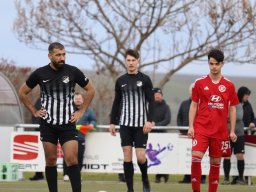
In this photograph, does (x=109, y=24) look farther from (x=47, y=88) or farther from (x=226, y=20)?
(x=47, y=88)

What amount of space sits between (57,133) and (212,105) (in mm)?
2289

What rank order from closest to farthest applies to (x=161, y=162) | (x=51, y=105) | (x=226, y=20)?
1. (x=51, y=105)
2. (x=161, y=162)
3. (x=226, y=20)

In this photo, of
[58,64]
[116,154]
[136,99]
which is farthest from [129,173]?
[116,154]

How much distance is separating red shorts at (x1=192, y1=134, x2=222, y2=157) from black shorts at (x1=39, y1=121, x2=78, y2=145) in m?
1.83

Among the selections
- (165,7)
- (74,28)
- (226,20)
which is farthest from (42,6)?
(226,20)

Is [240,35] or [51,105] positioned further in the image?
[240,35]

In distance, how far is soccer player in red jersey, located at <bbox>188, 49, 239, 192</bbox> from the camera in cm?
1423

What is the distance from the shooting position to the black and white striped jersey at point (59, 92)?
13492 mm

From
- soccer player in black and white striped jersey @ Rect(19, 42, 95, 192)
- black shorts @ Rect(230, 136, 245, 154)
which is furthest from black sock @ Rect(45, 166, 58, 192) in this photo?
black shorts @ Rect(230, 136, 245, 154)

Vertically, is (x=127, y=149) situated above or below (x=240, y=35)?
below

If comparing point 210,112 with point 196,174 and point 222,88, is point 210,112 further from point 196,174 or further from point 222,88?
point 196,174

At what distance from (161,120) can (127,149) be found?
5.95 m

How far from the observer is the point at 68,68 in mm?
13586

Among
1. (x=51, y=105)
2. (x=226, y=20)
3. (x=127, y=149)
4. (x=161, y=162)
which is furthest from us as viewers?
(x=226, y=20)
